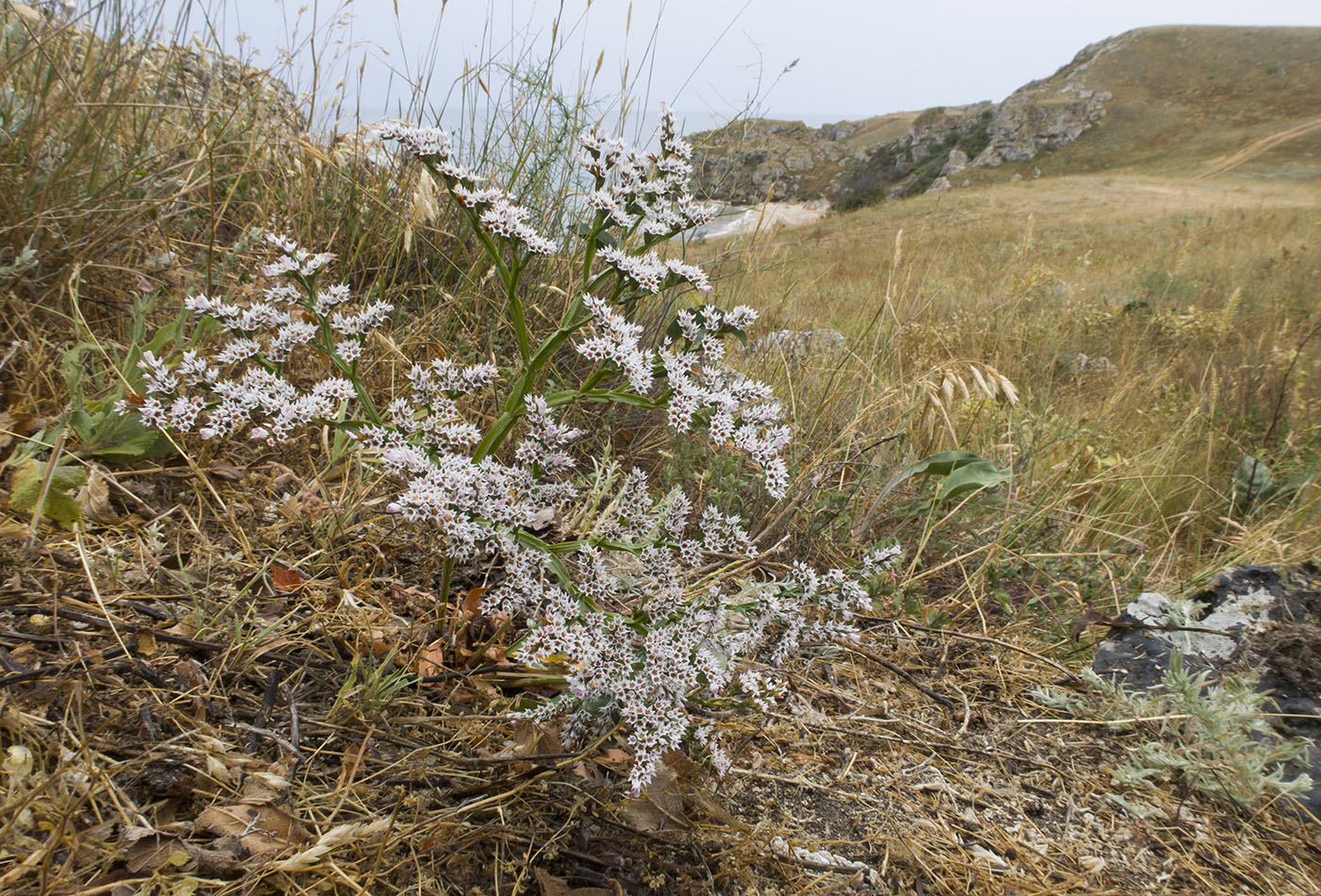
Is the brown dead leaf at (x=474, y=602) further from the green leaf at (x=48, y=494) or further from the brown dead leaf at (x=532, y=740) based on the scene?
the green leaf at (x=48, y=494)

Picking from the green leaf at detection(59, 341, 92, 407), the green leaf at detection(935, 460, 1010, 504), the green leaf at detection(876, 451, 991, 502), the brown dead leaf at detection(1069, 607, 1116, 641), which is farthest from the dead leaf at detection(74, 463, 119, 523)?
the brown dead leaf at detection(1069, 607, 1116, 641)

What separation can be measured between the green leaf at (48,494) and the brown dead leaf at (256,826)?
2.94ft

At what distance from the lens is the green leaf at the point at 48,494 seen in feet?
5.39

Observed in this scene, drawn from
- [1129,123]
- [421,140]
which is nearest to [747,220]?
[421,140]

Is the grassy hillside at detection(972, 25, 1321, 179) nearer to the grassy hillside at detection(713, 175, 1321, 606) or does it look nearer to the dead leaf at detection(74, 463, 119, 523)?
the grassy hillside at detection(713, 175, 1321, 606)

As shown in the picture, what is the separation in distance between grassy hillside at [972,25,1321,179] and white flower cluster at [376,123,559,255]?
125 ft

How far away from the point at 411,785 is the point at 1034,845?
1359mm

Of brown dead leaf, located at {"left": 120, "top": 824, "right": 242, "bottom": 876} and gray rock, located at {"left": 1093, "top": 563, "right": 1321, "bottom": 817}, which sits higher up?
brown dead leaf, located at {"left": 120, "top": 824, "right": 242, "bottom": 876}

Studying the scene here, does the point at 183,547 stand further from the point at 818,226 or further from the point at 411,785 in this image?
the point at 818,226

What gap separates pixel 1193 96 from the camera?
45.3 metres

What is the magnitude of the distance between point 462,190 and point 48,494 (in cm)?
125

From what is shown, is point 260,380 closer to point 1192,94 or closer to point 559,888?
point 559,888

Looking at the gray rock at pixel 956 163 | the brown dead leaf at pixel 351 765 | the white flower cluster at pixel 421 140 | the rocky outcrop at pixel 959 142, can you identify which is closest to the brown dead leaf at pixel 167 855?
the brown dead leaf at pixel 351 765

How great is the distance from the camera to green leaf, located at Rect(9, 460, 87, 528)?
164cm
